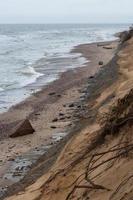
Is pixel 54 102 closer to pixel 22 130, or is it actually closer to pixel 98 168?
pixel 22 130

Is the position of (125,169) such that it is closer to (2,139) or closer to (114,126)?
(114,126)

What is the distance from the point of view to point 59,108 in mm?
15641

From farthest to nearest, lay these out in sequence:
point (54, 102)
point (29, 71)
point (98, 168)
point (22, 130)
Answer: point (29, 71) < point (54, 102) < point (22, 130) < point (98, 168)

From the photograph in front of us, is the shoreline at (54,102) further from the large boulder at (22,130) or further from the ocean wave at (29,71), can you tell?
the ocean wave at (29,71)

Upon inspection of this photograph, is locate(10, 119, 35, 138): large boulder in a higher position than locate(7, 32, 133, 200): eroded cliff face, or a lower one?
lower

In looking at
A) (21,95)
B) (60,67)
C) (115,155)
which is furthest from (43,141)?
(60,67)

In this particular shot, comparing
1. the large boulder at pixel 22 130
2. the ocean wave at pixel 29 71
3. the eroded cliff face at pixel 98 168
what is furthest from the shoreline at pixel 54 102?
the eroded cliff face at pixel 98 168

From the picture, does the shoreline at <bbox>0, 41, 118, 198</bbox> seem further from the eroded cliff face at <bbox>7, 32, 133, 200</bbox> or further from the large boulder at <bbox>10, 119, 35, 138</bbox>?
the eroded cliff face at <bbox>7, 32, 133, 200</bbox>

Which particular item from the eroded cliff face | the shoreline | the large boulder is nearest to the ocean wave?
the shoreline

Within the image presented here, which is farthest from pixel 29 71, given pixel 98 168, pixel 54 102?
pixel 98 168

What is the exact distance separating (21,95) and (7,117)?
4.46 meters

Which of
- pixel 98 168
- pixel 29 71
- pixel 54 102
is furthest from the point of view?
pixel 29 71

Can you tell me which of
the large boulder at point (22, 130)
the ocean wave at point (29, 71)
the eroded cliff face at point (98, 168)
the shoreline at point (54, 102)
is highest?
the eroded cliff face at point (98, 168)

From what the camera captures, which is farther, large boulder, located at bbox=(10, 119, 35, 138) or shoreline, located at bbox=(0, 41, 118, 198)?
shoreline, located at bbox=(0, 41, 118, 198)
